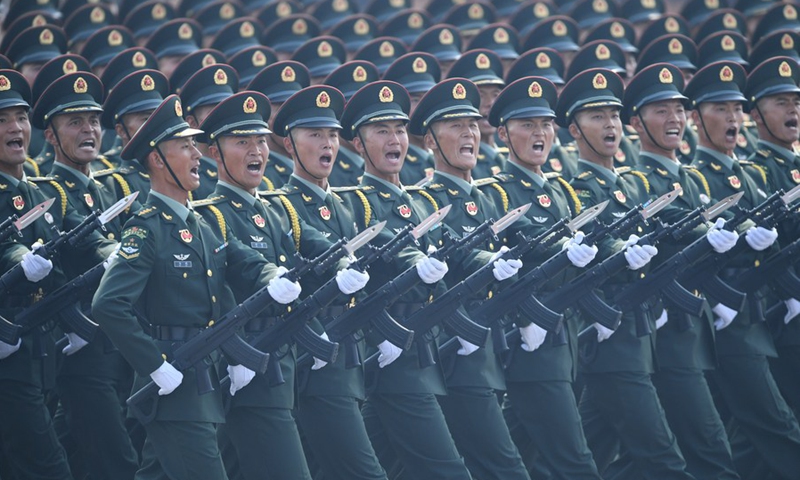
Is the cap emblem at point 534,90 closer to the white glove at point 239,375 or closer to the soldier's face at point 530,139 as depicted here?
the soldier's face at point 530,139

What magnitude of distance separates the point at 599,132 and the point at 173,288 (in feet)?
13.4

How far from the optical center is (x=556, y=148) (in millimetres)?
13070

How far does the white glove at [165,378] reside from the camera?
26.4 feet

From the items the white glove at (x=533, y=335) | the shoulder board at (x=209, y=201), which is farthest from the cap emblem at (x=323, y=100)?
the white glove at (x=533, y=335)

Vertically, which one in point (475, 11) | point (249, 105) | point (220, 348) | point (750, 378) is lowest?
point (750, 378)

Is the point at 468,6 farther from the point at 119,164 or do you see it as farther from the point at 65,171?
the point at 65,171

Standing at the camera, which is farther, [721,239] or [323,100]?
[721,239]

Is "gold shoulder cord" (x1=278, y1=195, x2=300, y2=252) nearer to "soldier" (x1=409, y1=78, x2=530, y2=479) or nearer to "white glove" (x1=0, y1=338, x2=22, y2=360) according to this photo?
"soldier" (x1=409, y1=78, x2=530, y2=479)

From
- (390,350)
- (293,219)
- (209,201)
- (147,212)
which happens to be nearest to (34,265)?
(147,212)

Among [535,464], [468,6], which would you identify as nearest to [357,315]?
[535,464]

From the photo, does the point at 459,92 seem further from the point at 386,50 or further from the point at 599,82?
the point at 386,50

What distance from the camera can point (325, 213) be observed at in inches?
378

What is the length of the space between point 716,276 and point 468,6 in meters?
6.62

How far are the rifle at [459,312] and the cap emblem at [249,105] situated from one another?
1.54 metres
